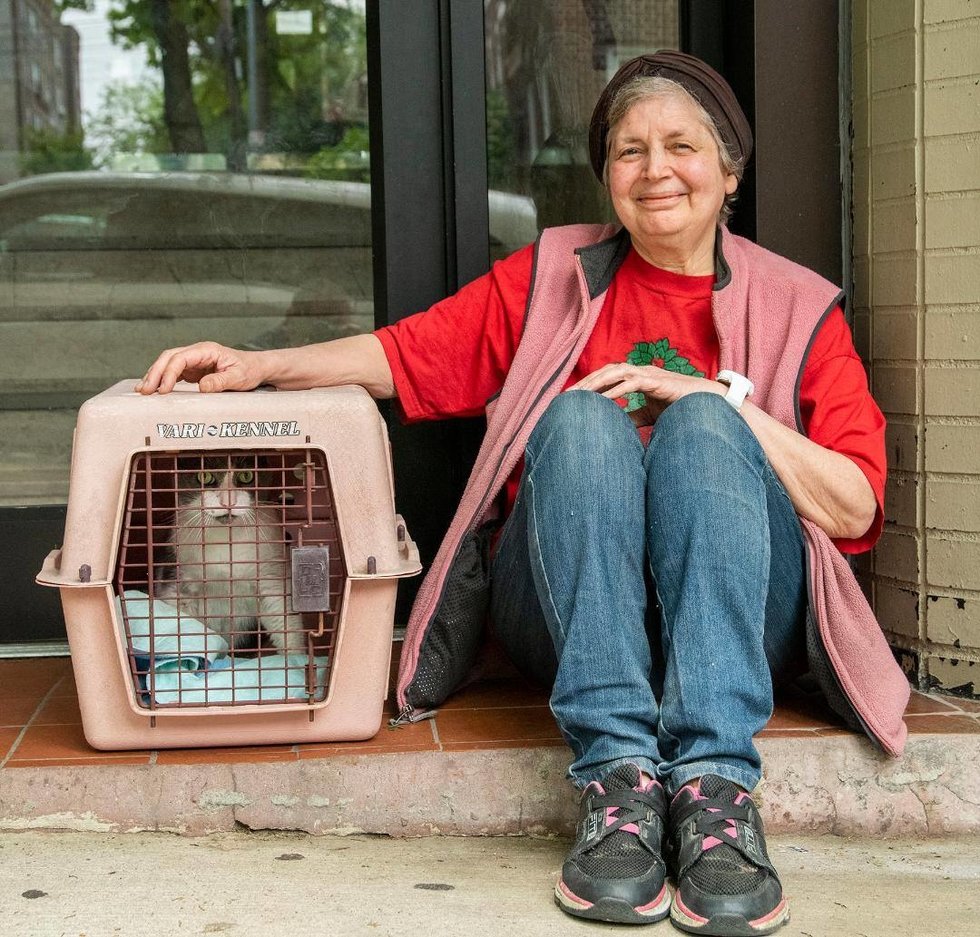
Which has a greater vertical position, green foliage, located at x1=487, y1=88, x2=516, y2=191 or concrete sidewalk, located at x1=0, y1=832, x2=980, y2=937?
green foliage, located at x1=487, y1=88, x2=516, y2=191

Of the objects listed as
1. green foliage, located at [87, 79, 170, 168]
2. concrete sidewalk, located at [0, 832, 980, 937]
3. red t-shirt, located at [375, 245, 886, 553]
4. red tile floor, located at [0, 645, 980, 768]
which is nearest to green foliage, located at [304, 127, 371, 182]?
green foliage, located at [87, 79, 170, 168]

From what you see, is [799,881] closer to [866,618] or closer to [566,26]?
[866,618]

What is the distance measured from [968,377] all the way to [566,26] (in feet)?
3.92

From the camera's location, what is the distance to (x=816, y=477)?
1832 mm

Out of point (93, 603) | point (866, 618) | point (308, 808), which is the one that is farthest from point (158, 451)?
point (866, 618)

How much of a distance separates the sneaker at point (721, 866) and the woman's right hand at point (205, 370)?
2.99ft

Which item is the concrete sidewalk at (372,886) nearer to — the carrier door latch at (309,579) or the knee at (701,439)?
the carrier door latch at (309,579)

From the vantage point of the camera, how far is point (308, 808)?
6.25ft

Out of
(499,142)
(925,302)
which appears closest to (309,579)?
(925,302)

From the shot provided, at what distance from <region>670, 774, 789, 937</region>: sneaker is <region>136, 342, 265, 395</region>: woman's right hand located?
0.91 m

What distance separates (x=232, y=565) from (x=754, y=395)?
0.88 m

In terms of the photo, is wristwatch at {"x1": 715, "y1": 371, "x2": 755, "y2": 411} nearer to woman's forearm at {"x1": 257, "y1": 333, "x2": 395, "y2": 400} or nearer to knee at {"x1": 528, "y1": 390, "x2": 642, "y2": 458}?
knee at {"x1": 528, "y1": 390, "x2": 642, "y2": 458}

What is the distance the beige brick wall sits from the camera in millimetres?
2098

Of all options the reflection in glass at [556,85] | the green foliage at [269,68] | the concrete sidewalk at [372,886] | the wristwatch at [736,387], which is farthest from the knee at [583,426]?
the green foliage at [269,68]
